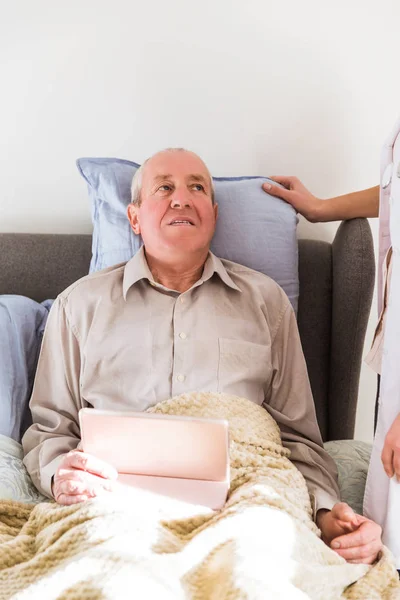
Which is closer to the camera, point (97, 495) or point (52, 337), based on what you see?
point (97, 495)

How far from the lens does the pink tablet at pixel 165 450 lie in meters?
1.10

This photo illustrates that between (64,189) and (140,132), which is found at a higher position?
(140,132)

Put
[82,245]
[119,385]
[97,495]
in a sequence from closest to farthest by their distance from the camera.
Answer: [97,495]
[119,385]
[82,245]

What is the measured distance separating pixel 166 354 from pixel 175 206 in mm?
351

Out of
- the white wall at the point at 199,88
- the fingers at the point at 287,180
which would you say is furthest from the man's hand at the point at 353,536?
the white wall at the point at 199,88

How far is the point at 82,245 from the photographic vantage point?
6.21 ft

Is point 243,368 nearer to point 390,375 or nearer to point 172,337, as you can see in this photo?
point 172,337

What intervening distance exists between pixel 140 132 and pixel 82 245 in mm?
390

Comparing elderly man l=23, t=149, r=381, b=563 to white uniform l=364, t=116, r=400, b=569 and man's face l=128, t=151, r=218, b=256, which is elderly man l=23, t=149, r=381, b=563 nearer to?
man's face l=128, t=151, r=218, b=256

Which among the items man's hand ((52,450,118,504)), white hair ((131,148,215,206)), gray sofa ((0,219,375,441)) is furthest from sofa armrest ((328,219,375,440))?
man's hand ((52,450,118,504))

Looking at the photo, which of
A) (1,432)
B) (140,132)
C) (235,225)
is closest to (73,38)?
(140,132)

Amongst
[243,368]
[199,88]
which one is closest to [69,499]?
[243,368]

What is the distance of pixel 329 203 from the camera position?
174cm

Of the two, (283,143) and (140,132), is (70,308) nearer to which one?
(140,132)
